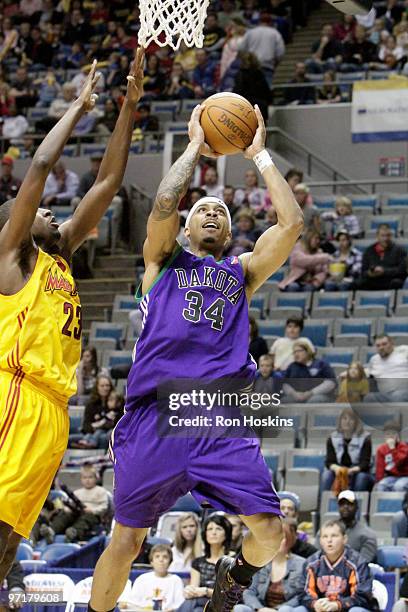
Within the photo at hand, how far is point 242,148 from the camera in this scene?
690 cm

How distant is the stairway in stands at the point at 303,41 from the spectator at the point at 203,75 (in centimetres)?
138

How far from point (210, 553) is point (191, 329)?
13.4 feet

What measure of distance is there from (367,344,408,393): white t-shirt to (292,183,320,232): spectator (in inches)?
106

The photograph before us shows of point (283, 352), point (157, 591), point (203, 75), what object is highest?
point (203, 75)

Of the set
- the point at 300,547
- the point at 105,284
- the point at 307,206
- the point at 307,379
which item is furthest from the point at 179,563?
the point at 105,284

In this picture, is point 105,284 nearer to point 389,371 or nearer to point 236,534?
point 389,371

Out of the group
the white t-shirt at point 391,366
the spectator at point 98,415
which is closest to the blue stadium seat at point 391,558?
the white t-shirt at point 391,366

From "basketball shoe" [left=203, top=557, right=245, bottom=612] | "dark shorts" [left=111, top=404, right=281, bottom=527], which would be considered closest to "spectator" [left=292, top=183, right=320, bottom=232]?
"basketball shoe" [left=203, top=557, right=245, bottom=612]

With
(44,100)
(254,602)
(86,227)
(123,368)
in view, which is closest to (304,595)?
(254,602)

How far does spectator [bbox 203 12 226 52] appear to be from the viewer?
19.5 metres

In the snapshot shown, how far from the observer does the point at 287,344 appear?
1355 centimetres

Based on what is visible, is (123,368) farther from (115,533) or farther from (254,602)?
(115,533)

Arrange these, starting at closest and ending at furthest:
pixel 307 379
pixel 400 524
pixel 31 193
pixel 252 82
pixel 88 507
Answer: pixel 31 193, pixel 400 524, pixel 88 507, pixel 307 379, pixel 252 82

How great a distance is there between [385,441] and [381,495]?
73cm
